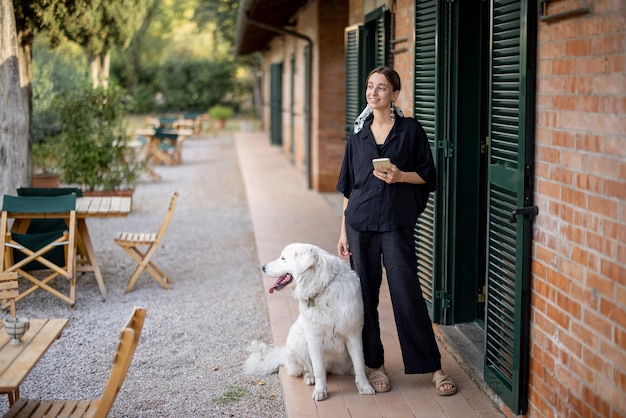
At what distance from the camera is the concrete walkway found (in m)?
4.36

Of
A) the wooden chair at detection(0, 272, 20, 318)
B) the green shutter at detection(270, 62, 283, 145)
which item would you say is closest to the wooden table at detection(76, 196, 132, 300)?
the wooden chair at detection(0, 272, 20, 318)

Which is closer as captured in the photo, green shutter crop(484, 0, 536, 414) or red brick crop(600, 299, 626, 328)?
red brick crop(600, 299, 626, 328)

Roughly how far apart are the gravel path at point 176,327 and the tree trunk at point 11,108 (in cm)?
126

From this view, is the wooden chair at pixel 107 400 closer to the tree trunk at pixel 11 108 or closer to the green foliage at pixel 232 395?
the green foliage at pixel 232 395

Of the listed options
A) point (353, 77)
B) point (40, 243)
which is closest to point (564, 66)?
point (40, 243)

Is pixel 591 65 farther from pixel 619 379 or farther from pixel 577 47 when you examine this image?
pixel 619 379

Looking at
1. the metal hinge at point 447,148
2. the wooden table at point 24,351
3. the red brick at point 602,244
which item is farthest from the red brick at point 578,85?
the wooden table at point 24,351

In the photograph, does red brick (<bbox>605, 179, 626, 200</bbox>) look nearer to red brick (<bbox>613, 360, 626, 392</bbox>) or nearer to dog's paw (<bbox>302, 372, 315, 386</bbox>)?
red brick (<bbox>613, 360, 626, 392</bbox>)

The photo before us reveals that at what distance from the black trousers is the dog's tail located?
2.39 feet

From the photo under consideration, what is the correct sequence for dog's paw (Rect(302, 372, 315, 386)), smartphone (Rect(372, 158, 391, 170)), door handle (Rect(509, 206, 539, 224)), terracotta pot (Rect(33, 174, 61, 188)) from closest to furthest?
door handle (Rect(509, 206, 539, 224))
smartphone (Rect(372, 158, 391, 170))
dog's paw (Rect(302, 372, 315, 386))
terracotta pot (Rect(33, 174, 61, 188))

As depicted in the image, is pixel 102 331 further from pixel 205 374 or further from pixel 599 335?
pixel 599 335

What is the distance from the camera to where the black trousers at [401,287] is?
4398 mm

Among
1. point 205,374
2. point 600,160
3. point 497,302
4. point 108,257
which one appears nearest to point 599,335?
point 600,160

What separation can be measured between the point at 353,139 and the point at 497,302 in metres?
1.12
